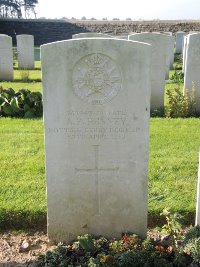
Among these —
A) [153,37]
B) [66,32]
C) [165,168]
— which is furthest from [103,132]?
[66,32]

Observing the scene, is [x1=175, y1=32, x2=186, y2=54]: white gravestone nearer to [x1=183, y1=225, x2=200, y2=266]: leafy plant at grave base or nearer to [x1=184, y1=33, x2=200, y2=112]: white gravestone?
A: [x1=184, y1=33, x2=200, y2=112]: white gravestone

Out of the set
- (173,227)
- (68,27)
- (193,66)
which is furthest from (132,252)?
(68,27)

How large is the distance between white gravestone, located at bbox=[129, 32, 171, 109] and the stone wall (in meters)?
22.4

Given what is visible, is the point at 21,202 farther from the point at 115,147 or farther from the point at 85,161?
the point at 115,147

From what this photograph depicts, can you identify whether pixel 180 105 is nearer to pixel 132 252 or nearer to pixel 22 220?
pixel 22 220

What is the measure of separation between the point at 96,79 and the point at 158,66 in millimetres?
5260

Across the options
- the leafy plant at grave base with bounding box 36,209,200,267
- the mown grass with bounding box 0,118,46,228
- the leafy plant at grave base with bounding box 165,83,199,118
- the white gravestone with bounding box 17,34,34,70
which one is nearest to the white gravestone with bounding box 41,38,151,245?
the leafy plant at grave base with bounding box 36,209,200,267

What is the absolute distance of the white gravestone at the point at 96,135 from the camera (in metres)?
3.01

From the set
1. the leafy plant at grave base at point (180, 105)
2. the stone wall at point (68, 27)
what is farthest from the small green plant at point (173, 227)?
the stone wall at point (68, 27)

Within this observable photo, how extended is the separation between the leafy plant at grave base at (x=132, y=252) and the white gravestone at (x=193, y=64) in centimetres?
513

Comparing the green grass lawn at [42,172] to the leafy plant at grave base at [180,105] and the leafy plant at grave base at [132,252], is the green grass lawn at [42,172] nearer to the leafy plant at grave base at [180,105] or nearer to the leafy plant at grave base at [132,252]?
the leafy plant at grave base at [132,252]

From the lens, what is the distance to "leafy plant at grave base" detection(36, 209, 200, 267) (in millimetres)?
2883

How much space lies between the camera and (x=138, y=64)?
3020mm

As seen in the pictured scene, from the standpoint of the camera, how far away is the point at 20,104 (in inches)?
300
